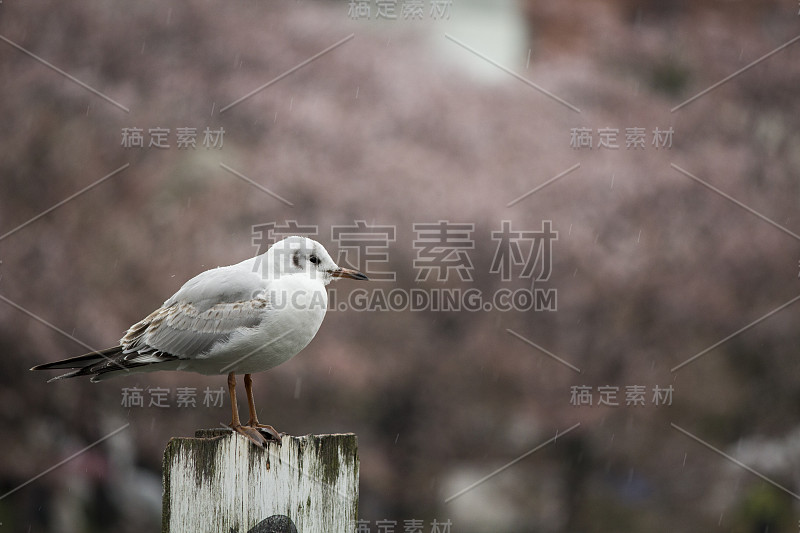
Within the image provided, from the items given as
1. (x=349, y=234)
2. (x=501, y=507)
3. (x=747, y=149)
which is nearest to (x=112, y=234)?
(x=349, y=234)

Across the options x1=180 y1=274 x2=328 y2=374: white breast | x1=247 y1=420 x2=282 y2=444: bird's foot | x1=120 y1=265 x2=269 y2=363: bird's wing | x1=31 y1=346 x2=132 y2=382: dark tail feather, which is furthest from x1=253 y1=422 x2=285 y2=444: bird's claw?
x1=31 y1=346 x2=132 y2=382: dark tail feather

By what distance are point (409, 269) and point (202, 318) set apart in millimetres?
5736

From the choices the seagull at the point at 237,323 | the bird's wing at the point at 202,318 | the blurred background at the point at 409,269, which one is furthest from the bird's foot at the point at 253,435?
the blurred background at the point at 409,269

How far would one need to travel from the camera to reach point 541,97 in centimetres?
1101

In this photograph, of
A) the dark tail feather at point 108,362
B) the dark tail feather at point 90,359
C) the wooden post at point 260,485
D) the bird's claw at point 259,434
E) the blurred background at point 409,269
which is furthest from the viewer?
the blurred background at point 409,269

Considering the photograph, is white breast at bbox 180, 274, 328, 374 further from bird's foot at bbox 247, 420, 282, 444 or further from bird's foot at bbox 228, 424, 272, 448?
bird's foot at bbox 228, 424, 272, 448

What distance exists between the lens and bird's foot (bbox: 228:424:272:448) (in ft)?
8.04

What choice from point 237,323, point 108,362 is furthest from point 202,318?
point 108,362

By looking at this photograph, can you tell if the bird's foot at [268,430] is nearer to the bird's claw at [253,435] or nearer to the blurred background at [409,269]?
the bird's claw at [253,435]

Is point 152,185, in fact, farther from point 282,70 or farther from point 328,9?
point 328,9

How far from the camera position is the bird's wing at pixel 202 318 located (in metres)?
3.19

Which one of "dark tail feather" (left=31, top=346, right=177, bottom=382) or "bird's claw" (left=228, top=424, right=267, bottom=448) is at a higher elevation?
"dark tail feather" (left=31, top=346, right=177, bottom=382)

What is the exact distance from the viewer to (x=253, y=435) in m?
2.58

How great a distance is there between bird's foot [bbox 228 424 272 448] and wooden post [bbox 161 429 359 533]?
0.05 ft
